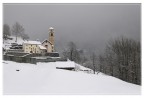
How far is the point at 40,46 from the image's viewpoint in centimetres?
3353

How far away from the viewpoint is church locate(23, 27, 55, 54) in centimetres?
3344

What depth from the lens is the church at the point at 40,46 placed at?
33.4 metres

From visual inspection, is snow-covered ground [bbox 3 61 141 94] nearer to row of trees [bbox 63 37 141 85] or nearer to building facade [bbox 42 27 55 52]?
row of trees [bbox 63 37 141 85]

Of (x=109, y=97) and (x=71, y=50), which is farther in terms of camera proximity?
(x=71, y=50)

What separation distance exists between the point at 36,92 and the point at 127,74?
1815cm

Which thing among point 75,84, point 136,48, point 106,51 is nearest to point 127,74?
point 136,48

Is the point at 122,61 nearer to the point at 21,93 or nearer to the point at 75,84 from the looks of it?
the point at 75,84

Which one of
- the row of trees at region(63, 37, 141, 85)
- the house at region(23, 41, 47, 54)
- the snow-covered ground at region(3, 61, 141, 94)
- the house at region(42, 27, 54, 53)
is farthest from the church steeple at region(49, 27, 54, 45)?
the snow-covered ground at region(3, 61, 141, 94)

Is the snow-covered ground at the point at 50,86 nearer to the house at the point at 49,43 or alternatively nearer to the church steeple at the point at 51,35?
the house at the point at 49,43

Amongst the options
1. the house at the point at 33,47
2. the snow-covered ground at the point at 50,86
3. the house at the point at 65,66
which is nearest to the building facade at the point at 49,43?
the house at the point at 33,47

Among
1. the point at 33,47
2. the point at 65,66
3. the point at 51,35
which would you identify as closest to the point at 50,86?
the point at 65,66

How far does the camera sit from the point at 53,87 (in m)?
13.0

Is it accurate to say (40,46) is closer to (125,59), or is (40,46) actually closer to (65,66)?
(65,66)

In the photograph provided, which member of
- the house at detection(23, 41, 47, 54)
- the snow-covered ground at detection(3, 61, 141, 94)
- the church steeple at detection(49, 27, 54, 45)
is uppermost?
the church steeple at detection(49, 27, 54, 45)
